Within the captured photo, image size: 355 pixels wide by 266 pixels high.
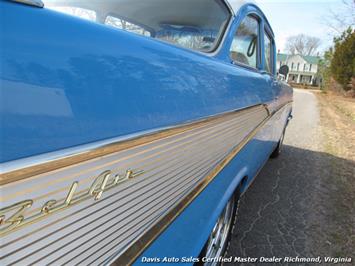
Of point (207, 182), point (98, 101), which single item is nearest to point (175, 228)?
point (207, 182)

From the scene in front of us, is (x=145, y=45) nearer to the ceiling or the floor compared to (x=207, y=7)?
nearer to the floor

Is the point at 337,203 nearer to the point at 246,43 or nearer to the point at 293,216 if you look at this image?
the point at 293,216

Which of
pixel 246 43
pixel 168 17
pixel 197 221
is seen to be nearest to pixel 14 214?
pixel 197 221

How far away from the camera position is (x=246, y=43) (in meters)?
2.55

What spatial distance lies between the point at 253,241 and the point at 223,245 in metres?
0.55

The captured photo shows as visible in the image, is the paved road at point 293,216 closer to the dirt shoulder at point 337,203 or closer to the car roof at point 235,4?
the dirt shoulder at point 337,203

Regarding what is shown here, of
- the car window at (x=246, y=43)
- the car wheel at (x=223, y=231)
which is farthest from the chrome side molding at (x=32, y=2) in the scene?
the car wheel at (x=223, y=231)

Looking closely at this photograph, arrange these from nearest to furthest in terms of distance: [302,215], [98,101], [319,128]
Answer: [98,101]
[302,215]
[319,128]

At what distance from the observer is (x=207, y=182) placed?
5.32ft

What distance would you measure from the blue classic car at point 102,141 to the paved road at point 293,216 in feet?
4.50

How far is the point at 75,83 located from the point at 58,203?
29 cm

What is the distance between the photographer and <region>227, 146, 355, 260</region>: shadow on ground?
9.23 ft

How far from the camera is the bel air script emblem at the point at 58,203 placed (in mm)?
608

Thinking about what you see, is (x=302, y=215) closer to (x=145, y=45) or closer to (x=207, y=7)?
(x=207, y=7)
